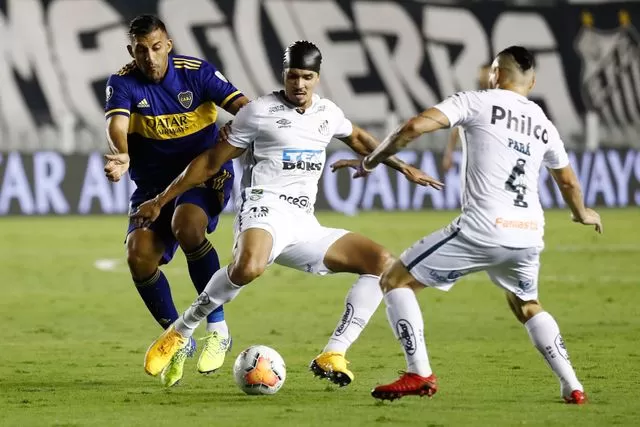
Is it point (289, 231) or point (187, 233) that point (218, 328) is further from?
point (289, 231)

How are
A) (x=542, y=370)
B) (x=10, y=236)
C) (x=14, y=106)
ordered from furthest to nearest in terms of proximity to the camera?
(x=14, y=106)
(x=10, y=236)
(x=542, y=370)

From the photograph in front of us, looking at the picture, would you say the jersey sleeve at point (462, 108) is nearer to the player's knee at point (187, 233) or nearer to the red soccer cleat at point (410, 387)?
the red soccer cleat at point (410, 387)

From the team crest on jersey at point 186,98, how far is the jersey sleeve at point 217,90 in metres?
0.10

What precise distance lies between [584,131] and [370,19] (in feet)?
24.0

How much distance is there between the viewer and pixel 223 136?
8156mm

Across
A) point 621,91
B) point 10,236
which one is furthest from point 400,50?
point 10,236

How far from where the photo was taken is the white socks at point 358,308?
7.92 m

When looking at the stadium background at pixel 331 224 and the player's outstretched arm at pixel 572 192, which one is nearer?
the player's outstretched arm at pixel 572 192

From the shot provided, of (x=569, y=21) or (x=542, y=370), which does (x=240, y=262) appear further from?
(x=569, y=21)

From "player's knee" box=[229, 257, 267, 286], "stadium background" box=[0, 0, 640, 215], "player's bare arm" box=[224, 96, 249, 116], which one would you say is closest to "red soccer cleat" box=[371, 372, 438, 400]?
"player's knee" box=[229, 257, 267, 286]

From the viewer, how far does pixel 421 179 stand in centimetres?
795

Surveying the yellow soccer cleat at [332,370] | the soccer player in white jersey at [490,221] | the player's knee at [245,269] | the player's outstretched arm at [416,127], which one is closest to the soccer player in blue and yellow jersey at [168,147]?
the player's knee at [245,269]

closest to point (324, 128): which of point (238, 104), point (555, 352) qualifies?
point (238, 104)

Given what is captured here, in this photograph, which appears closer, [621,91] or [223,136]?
[223,136]
